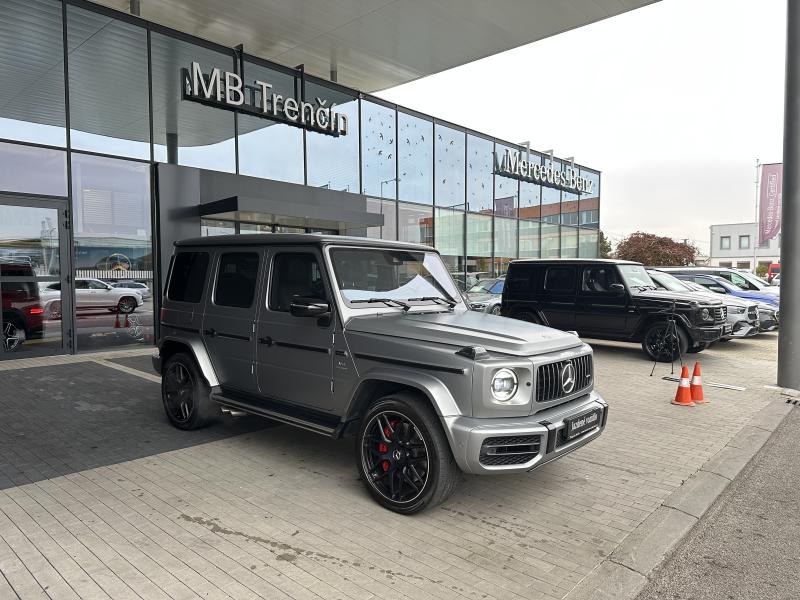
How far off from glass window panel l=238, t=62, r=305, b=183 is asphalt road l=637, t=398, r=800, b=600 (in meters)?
12.6

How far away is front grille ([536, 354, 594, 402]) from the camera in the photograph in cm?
378

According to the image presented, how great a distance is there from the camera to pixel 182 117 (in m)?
12.6

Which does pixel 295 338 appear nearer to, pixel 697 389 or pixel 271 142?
pixel 697 389

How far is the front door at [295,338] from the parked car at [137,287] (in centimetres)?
813

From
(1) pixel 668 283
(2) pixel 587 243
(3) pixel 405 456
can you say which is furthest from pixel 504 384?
(2) pixel 587 243

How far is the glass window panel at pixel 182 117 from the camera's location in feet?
40.2

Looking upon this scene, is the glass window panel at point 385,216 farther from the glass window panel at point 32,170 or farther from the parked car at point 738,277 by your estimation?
the parked car at point 738,277

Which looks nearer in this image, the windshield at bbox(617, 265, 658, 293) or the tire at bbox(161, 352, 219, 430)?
the tire at bbox(161, 352, 219, 430)

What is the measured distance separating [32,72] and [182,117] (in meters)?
2.94

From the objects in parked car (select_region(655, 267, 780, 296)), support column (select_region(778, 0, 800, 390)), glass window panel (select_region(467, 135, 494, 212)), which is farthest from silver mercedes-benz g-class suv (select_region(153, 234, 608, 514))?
glass window panel (select_region(467, 135, 494, 212))

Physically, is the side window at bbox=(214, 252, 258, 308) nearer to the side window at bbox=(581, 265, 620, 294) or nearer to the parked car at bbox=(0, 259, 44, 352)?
the parked car at bbox=(0, 259, 44, 352)

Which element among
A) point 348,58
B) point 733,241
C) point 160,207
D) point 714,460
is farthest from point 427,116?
point 733,241

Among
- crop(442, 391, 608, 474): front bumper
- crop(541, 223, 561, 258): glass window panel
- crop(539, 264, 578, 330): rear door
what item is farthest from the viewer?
crop(541, 223, 561, 258): glass window panel

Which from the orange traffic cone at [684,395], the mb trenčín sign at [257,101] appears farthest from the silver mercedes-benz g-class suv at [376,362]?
the mb trenčín sign at [257,101]
